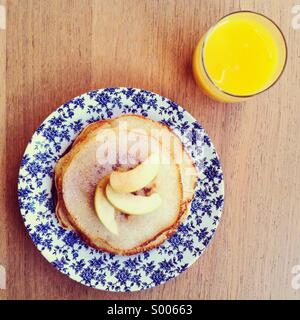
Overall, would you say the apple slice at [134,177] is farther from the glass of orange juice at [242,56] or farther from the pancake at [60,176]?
the glass of orange juice at [242,56]

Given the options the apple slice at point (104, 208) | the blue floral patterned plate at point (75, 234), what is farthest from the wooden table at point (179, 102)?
the apple slice at point (104, 208)

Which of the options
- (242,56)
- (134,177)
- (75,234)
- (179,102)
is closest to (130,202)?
(134,177)

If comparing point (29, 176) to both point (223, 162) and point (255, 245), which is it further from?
point (255, 245)

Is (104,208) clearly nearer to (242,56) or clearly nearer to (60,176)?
(60,176)

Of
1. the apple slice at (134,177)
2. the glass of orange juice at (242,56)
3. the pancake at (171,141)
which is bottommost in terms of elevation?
the apple slice at (134,177)
